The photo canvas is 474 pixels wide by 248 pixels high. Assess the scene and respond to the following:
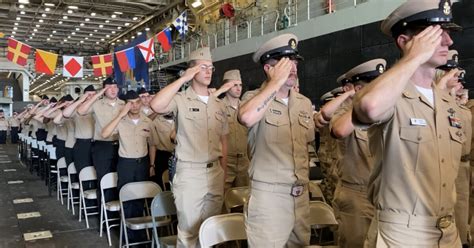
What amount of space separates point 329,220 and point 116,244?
2546 mm

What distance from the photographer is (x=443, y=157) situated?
4.93ft

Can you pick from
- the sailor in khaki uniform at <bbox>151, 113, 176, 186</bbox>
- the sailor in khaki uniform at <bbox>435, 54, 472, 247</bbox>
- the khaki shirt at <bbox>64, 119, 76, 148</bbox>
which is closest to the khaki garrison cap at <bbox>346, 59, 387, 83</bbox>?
the sailor in khaki uniform at <bbox>435, 54, 472, 247</bbox>

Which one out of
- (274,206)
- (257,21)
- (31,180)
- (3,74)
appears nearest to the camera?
(274,206)

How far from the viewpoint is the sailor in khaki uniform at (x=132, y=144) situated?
4.11 metres

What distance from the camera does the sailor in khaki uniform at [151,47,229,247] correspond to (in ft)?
9.42

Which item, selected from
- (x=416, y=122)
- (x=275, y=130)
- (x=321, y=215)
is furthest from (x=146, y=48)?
(x=416, y=122)

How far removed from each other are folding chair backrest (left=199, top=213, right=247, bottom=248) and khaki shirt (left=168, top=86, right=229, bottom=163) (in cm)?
59

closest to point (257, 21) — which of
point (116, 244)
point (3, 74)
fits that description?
point (116, 244)

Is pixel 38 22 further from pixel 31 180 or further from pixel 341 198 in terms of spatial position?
pixel 341 198

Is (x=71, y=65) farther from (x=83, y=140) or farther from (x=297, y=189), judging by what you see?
(x=297, y=189)

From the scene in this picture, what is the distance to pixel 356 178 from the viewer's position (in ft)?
8.39

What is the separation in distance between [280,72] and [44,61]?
294 inches

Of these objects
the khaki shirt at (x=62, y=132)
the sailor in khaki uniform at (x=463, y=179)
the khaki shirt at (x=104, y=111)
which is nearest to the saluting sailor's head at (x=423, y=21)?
the sailor in khaki uniform at (x=463, y=179)

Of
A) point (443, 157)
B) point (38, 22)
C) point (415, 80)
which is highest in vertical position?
point (38, 22)
